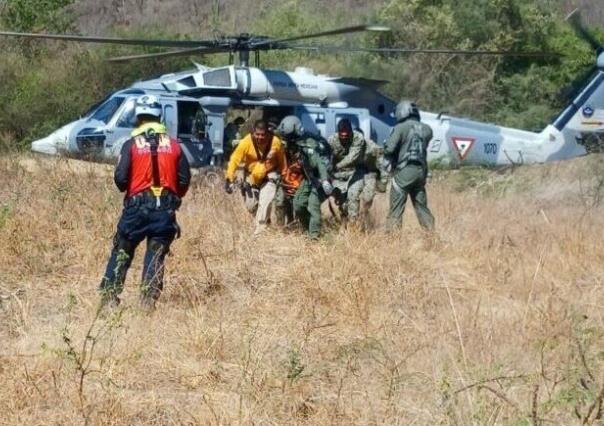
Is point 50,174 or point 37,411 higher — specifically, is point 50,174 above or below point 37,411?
below

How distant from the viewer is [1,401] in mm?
4715

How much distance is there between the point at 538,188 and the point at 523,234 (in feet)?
17.4

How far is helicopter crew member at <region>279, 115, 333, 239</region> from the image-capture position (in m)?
9.67

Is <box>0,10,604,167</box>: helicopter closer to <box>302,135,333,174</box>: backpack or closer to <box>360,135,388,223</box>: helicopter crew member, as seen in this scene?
<box>302,135,333,174</box>: backpack

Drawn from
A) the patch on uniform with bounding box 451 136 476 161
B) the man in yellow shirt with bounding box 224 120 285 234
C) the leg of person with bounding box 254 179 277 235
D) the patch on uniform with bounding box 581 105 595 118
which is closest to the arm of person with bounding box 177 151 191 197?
the man in yellow shirt with bounding box 224 120 285 234

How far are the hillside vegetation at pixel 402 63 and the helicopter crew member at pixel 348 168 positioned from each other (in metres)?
10.3

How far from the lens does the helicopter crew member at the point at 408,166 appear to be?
9758 millimetres

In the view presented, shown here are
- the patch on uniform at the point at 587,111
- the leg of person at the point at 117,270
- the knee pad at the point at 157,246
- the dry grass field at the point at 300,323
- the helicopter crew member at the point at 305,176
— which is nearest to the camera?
the dry grass field at the point at 300,323

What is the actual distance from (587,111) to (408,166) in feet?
26.2

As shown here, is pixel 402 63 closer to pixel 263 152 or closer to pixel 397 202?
pixel 397 202

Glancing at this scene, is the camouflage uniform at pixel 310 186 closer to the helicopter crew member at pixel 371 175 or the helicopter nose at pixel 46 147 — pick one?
the helicopter crew member at pixel 371 175

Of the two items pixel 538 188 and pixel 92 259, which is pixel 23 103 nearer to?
pixel 538 188

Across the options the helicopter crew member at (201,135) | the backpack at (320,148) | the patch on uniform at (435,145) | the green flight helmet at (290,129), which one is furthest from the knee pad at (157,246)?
the patch on uniform at (435,145)

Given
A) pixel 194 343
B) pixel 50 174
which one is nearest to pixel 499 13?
pixel 50 174
